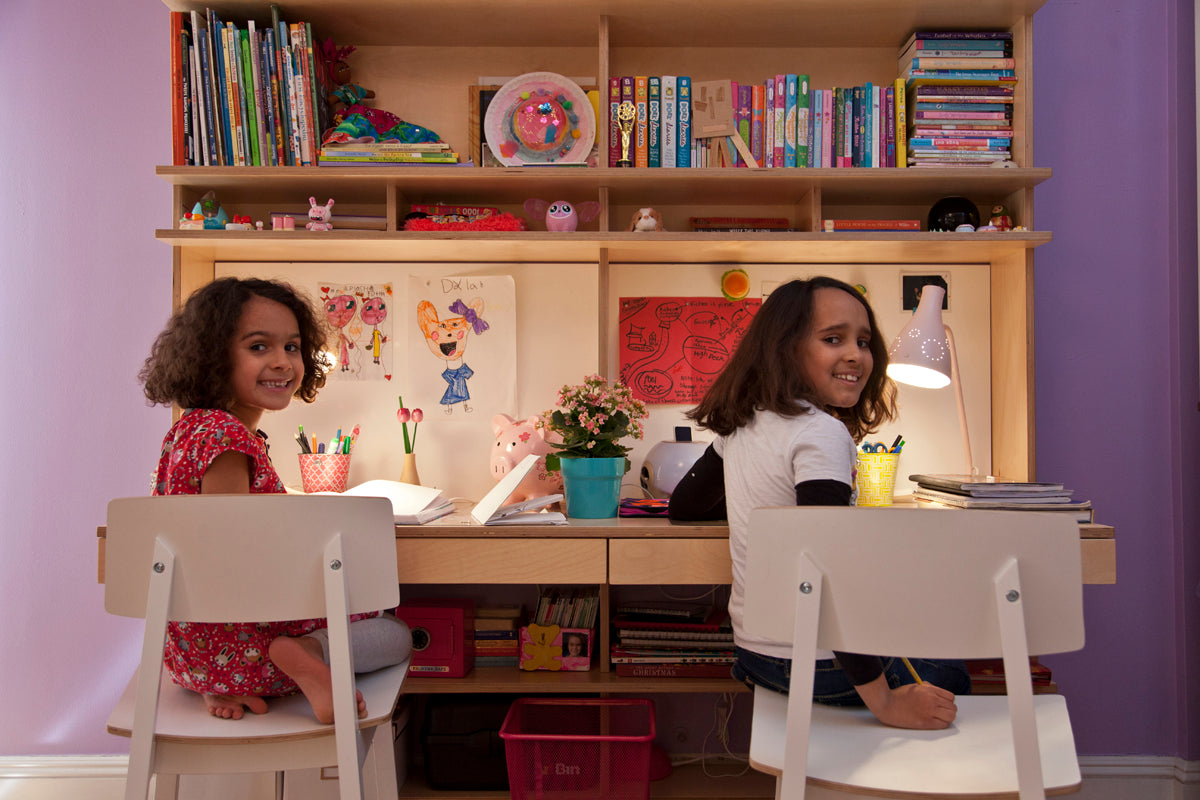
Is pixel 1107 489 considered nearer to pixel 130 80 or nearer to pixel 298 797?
pixel 298 797

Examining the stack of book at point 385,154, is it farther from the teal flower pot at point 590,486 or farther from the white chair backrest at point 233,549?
the white chair backrest at point 233,549

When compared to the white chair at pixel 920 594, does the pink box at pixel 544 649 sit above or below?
below

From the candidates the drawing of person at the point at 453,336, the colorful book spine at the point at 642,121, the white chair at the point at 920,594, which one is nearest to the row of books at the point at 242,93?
the drawing of person at the point at 453,336

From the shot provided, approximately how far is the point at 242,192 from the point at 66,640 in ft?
4.33

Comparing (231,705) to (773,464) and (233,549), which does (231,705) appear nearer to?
(233,549)

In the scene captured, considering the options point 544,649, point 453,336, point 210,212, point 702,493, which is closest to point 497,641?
point 544,649

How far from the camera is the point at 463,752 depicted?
2053 millimetres

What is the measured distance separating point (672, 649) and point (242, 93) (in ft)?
5.54

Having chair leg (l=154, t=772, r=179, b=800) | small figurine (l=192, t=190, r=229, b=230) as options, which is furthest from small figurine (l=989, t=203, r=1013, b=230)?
chair leg (l=154, t=772, r=179, b=800)

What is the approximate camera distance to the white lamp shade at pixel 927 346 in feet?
6.53

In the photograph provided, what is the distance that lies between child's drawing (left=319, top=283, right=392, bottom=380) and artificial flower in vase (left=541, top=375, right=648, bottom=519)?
0.65 meters

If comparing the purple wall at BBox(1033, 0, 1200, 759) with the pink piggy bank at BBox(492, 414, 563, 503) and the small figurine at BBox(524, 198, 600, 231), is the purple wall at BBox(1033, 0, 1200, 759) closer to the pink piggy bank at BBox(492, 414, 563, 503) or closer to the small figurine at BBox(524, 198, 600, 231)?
the small figurine at BBox(524, 198, 600, 231)

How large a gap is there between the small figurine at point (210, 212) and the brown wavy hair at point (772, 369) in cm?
128

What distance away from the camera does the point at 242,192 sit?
2242 millimetres
